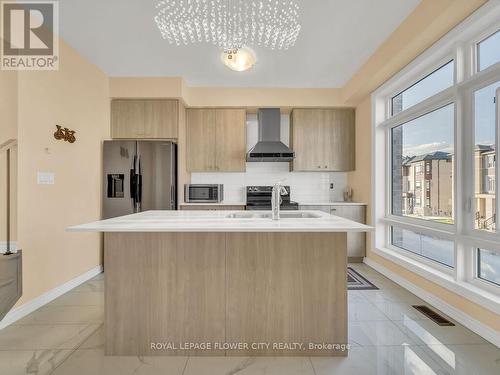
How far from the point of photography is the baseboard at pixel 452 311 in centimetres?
207

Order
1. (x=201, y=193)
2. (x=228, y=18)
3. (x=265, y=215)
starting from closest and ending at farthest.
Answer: (x=228, y=18) → (x=265, y=215) → (x=201, y=193)

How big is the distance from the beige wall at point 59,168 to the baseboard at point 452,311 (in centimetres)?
381

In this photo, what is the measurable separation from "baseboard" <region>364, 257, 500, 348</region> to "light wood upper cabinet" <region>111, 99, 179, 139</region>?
354 centimetres

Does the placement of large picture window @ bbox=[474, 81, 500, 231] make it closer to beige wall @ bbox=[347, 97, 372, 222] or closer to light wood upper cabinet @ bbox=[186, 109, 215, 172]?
beige wall @ bbox=[347, 97, 372, 222]

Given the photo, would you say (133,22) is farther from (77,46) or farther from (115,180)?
(115,180)

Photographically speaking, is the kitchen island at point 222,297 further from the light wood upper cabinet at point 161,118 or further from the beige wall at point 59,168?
the light wood upper cabinet at point 161,118

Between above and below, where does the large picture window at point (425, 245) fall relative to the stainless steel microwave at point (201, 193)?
below

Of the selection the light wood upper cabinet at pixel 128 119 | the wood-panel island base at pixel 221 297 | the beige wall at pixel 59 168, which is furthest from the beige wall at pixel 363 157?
the beige wall at pixel 59 168

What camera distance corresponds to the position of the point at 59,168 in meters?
3.01

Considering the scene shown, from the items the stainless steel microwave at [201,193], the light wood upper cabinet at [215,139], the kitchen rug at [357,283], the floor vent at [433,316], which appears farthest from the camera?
the light wood upper cabinet at [215,139]

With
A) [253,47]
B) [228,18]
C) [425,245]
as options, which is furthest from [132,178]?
[425,245]

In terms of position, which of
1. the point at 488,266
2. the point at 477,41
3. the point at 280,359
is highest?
the point at 477,41

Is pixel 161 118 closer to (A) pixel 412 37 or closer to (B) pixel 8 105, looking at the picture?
(B) pixel 8 105

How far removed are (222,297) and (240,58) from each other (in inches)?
76.0
